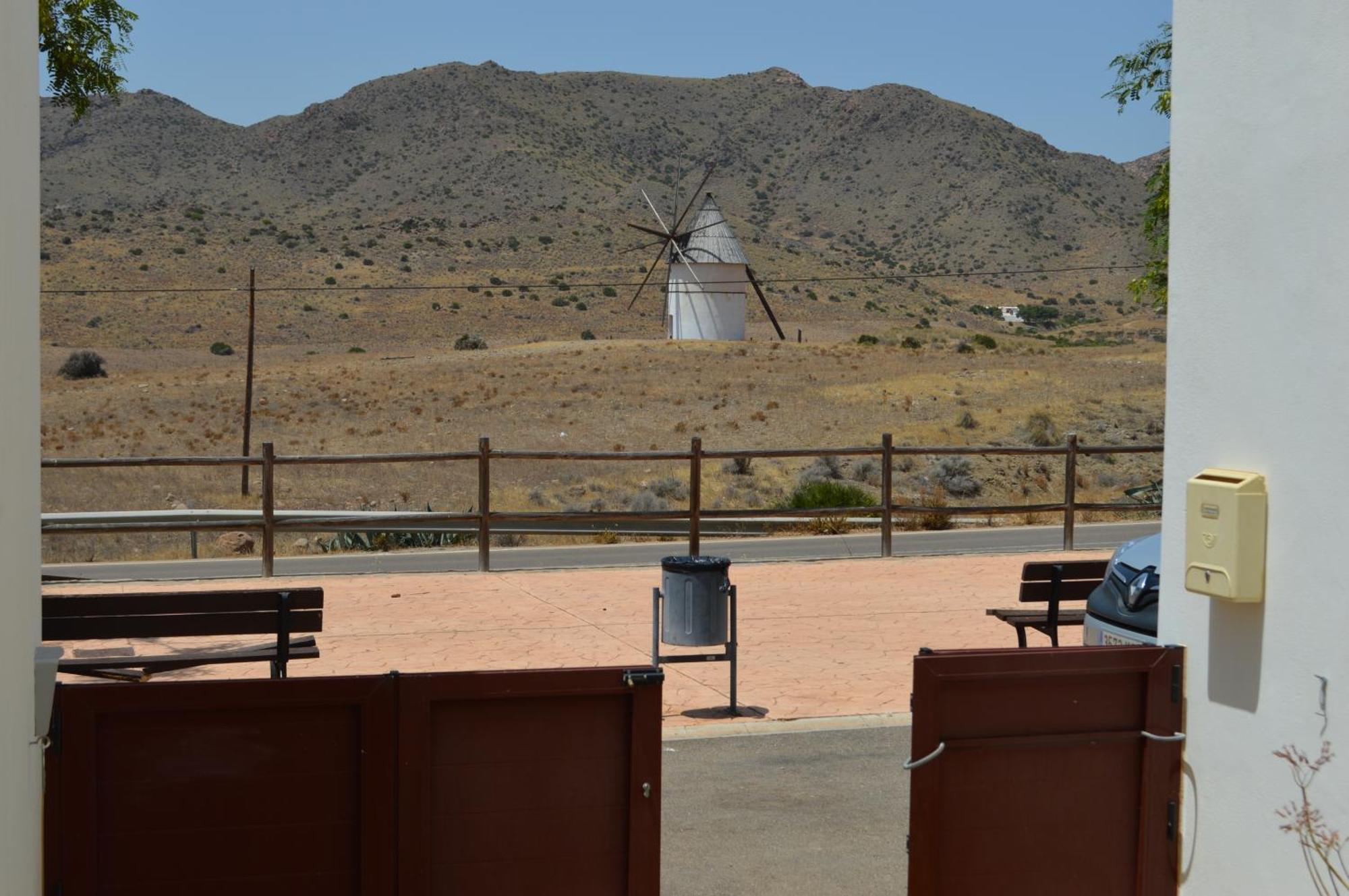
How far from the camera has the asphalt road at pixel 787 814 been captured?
6.12 meters

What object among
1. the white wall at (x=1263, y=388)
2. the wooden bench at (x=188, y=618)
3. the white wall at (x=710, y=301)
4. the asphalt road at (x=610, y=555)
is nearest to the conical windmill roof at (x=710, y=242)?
the white wall at (x=710, y=301)

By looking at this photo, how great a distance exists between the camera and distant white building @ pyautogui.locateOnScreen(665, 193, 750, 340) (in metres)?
70.8

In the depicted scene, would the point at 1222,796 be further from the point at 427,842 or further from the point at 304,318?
the point at 304,318

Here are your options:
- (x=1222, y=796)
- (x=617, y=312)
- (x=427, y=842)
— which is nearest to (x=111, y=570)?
(x=427, y=842)

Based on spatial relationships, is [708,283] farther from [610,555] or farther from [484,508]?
[484,508]

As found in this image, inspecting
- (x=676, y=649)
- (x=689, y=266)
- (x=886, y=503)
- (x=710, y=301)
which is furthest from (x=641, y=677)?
(x=689, y=266)

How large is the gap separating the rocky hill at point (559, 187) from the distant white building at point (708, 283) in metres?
19.8

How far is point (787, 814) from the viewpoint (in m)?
6.96

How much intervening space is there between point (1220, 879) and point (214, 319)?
3080 inches

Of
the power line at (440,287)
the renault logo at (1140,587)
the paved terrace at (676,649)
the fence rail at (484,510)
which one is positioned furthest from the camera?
the power line at (440,287)

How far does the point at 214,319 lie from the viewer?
77688mm

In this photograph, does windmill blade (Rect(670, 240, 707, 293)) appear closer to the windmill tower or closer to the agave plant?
the windmill tower

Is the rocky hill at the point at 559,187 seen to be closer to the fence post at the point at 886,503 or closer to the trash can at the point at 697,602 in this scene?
the fence post at the point at 886,503

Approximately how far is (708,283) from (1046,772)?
66.7 meters
